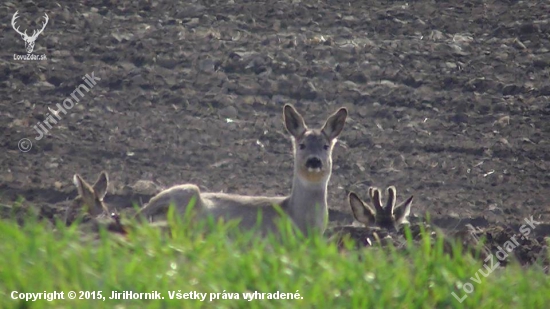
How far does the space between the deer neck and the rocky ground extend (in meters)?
0.94

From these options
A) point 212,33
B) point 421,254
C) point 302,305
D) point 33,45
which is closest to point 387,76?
point 212,33

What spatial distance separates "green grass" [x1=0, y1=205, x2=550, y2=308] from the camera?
7.48 meters

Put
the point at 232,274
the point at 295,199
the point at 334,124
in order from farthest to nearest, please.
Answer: the point at 334,124 < the point at 295,199 < the point at 232,274

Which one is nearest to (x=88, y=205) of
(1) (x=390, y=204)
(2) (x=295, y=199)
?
(2) (x=295, y=199)

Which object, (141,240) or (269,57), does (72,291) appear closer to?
(141,240)

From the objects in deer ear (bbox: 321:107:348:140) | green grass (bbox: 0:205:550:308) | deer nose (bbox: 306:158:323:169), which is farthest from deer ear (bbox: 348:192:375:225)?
green grass (bbox: 0:205:550:308)

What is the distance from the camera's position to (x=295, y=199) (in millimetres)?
11922

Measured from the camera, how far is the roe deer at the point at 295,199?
11414 mm

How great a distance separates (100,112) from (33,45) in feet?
7.66

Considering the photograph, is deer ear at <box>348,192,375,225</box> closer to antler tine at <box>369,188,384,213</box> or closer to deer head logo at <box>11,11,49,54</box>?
antler tine at <box>369,188,384,213</box>

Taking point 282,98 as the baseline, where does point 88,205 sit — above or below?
below

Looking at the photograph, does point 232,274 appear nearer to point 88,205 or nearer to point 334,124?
point 88,205

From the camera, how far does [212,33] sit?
57.8 feet

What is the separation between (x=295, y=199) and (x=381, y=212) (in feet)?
2.87
